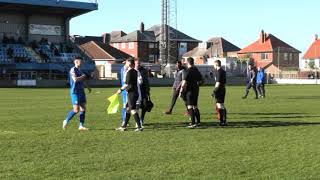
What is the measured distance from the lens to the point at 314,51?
136 meters

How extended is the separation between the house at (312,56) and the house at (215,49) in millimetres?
16140

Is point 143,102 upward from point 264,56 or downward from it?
downward

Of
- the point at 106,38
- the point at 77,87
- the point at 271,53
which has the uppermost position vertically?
the point at 106,38

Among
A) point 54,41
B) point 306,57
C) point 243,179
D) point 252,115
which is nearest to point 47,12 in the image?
point 54,41

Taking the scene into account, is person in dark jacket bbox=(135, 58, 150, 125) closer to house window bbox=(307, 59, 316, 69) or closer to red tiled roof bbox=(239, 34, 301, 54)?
red tiled roof bbox=(239, 34, 301, 54)

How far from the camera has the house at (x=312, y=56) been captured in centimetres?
13325

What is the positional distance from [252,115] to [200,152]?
9.08 m

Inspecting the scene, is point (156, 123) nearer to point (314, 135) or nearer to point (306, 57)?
point (314, 135)

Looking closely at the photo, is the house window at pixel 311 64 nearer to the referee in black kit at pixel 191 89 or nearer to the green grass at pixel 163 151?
the green grass at pixel 163 151

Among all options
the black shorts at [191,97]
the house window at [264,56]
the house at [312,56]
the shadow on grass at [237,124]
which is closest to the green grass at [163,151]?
the shadow on grass at [237,124]

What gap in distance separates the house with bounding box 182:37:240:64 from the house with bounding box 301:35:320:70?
53.0 ft

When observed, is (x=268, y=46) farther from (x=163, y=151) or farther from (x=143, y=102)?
(x=163, y=151)

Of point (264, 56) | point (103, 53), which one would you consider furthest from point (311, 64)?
point (103, 53)

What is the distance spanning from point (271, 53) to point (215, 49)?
15.4 m
